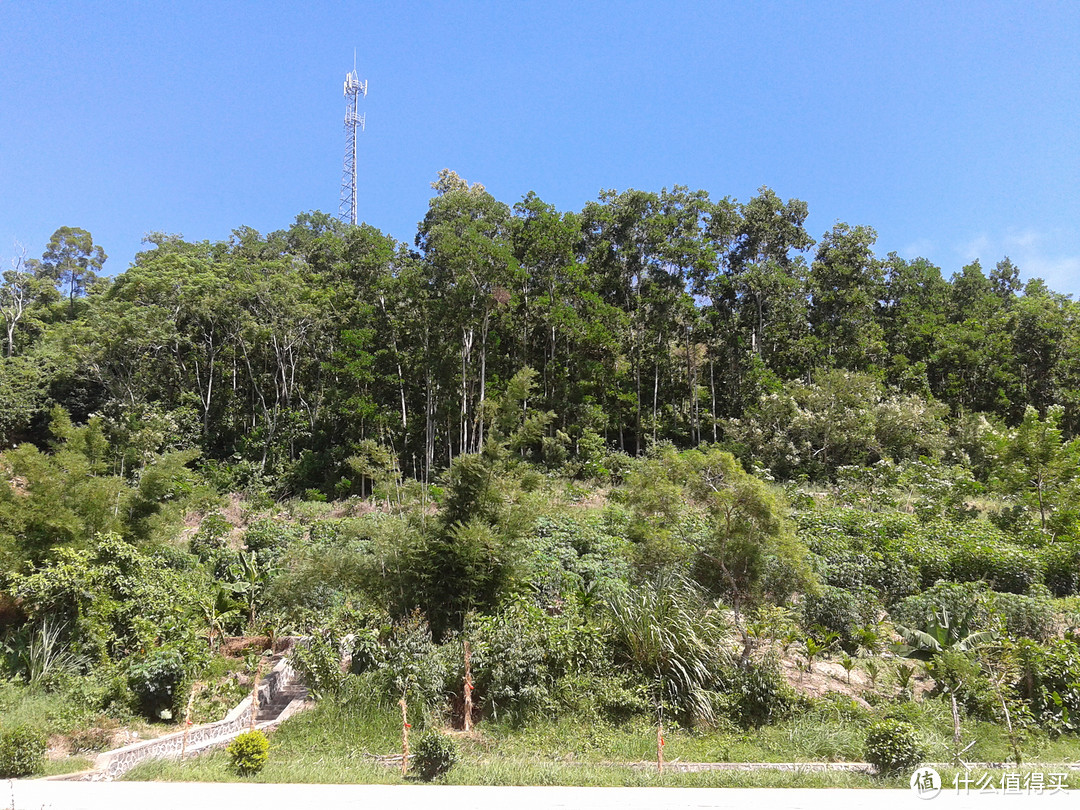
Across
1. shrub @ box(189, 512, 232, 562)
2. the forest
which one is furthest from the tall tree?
shrub @ box(189, 512, 232, 562)

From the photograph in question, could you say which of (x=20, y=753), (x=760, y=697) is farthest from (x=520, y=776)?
(x=20, y=753)

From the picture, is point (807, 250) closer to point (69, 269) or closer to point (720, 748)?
point (720, 748)

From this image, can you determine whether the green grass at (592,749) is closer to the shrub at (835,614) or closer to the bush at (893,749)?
the bush at (893,749)

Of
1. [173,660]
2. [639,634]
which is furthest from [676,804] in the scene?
[173,660]

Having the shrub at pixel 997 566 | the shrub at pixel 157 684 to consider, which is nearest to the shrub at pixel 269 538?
the shrub at pixel 157 684

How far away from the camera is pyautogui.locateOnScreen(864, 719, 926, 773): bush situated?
21.1ft

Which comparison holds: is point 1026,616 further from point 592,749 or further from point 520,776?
point 520,776

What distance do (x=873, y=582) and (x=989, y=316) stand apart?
25947mm

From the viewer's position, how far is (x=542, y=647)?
27.9ft

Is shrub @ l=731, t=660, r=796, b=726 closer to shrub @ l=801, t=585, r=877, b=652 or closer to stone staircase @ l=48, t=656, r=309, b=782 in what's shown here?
shrub @ l=801, t=585, r=877, b=652

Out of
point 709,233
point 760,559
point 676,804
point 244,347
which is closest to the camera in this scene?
point 676,804

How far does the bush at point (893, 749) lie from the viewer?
21.1 ft

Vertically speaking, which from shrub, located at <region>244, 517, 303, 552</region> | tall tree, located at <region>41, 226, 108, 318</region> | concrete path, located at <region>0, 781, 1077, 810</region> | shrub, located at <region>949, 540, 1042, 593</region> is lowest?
concrete path, located at <region>0, 781, 1077, 810</region>

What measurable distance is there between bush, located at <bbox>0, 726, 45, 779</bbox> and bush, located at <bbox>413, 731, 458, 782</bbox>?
12.6ft
